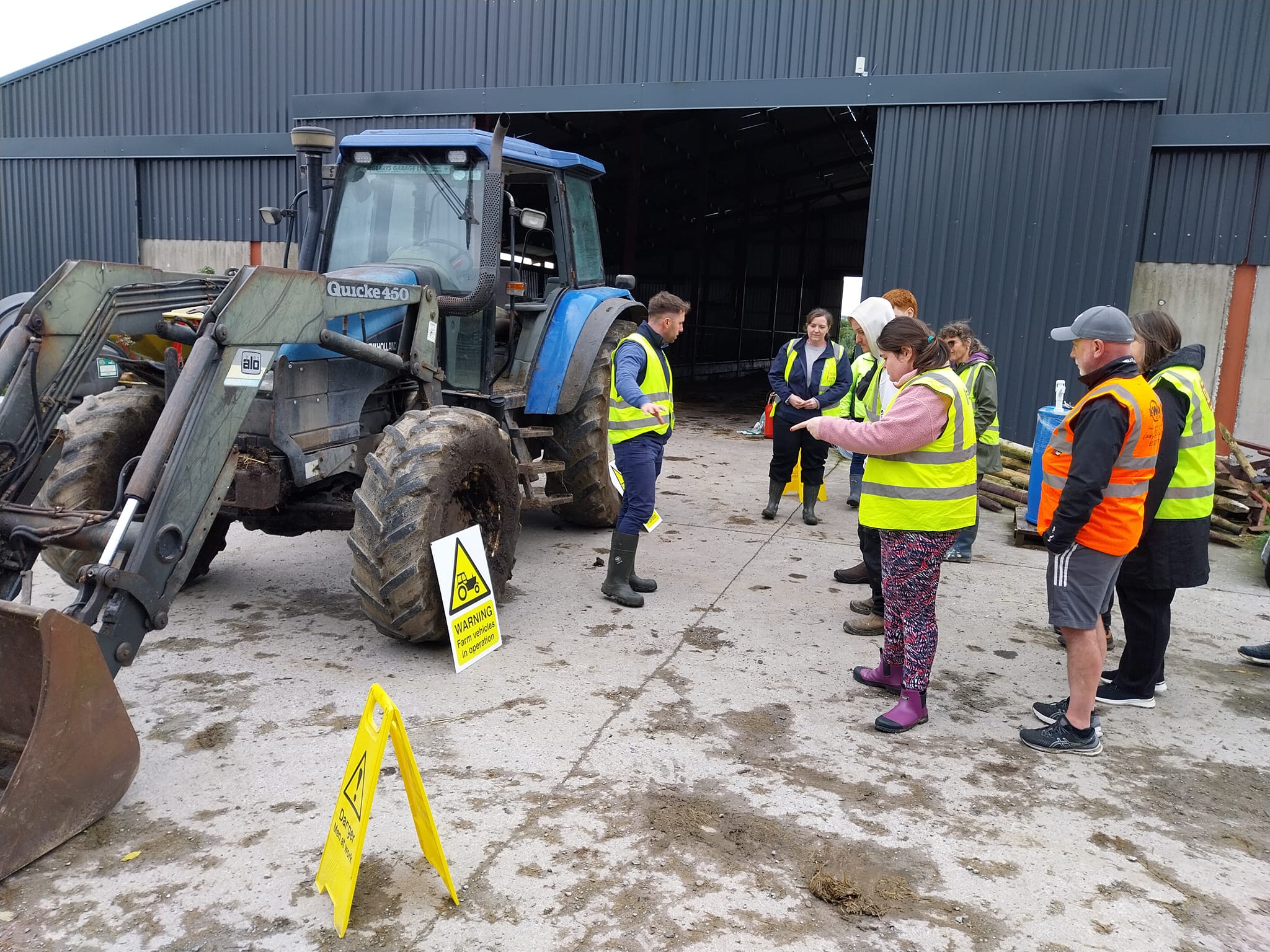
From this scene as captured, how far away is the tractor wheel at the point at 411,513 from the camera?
424 cm

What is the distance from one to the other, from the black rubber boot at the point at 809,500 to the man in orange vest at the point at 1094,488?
373 centimetres

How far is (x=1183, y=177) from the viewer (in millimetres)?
9766

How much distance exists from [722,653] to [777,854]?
1799 millimetres

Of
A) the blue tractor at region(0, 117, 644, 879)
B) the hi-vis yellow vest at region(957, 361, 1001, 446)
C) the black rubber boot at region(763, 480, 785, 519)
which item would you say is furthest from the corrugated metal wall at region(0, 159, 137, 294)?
the hi-vis yellow vest at region(957, 361, 1001, 446)

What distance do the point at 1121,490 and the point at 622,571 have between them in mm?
2735

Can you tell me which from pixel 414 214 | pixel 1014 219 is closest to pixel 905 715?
pixel 414 214

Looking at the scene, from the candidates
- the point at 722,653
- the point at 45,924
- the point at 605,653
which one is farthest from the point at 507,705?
the point at 45,924

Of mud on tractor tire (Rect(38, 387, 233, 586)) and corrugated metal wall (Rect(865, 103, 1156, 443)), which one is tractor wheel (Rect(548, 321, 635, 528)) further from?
corrugated metal wall (Rect(865, 103, 1156, 443))

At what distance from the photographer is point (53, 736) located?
288cm

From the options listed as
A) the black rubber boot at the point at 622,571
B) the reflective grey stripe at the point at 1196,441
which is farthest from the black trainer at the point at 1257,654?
the black rubber boot at the point at 622,571

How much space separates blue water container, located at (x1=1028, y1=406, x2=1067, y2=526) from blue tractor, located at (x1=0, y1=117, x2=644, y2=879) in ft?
10.1

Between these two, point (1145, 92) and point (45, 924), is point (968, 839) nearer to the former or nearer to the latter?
point (45, 924)

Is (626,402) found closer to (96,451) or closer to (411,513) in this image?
(411,513)

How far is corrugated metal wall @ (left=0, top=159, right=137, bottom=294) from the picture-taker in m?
14.9
